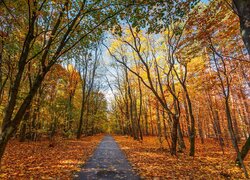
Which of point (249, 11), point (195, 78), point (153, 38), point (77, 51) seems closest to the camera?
point (249, 11)

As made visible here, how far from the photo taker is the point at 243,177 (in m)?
5.57

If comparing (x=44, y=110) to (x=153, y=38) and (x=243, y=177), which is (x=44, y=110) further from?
(x=243, y=177)

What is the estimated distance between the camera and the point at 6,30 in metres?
8.56

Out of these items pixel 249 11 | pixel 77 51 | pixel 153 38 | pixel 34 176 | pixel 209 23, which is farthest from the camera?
pixel 153 38

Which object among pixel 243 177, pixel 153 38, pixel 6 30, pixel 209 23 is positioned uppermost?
pixel 153 38

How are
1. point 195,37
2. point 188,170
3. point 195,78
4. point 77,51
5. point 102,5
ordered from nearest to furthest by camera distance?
1. point 102,5
2. point 188,170
3. point 195,37
4. point 77,51
5. point 195,78

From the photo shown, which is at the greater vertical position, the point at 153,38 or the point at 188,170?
the point at 153,38

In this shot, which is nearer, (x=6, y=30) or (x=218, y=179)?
(x=218, y=179)

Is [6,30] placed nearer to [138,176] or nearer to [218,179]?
[138,176]

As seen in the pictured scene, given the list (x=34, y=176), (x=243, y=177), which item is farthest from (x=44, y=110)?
(x=243, y=177)

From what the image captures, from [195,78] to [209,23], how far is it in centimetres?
838

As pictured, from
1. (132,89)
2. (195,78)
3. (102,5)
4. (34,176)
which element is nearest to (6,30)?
(102,5)

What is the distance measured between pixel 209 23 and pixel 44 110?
1376 cm

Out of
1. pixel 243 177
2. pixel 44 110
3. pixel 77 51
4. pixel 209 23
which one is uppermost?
pixel 209 23
